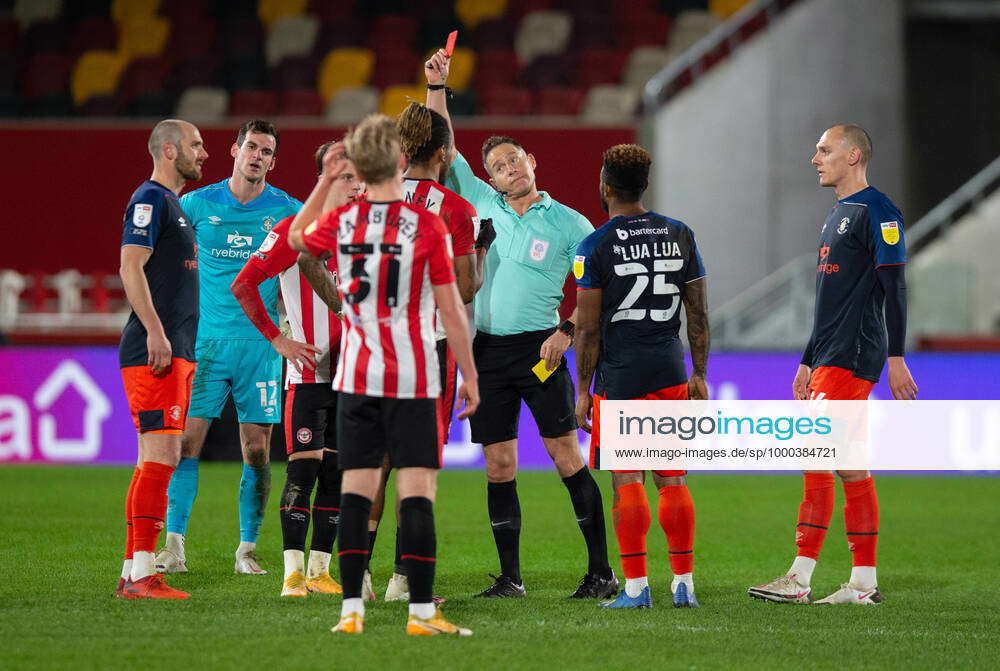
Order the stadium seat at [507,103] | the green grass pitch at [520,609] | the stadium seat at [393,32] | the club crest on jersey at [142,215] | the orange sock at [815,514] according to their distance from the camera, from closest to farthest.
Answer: the green grass pitch at [520,609], the club crest on jersey at [142,215], the orange sock at [815,514], the stadium seat at [507,103], the stadium seat at [393,32]

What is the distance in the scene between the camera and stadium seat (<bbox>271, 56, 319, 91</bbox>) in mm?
19156

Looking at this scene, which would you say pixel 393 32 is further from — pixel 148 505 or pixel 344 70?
pixel 148 505

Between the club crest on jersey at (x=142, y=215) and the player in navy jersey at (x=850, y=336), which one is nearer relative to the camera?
the club crest on jersey at (x=142, y=215)

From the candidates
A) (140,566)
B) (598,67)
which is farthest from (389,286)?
(598,67)

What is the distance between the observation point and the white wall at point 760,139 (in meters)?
16.9

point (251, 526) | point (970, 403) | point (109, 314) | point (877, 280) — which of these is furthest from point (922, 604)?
point (109, 314)

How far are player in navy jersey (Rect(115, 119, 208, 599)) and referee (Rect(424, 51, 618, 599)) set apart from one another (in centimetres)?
128

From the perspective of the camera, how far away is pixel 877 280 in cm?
620

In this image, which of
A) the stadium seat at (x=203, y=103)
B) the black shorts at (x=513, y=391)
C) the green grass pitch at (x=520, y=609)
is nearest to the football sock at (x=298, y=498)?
the green grass pitch at (x=520, y=609)

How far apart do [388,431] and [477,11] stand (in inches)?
633

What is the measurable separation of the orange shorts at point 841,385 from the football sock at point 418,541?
2.17 metres

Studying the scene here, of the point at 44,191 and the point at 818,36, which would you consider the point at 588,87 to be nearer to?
the point at 818,36

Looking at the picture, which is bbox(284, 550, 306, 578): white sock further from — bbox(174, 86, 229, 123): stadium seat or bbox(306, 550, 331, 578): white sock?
bbox(174, 86, 229, 123): stadium seat

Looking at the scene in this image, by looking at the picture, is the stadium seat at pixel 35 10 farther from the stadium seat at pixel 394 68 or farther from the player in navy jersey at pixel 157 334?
the player in navy jersey at pixel 157 334
